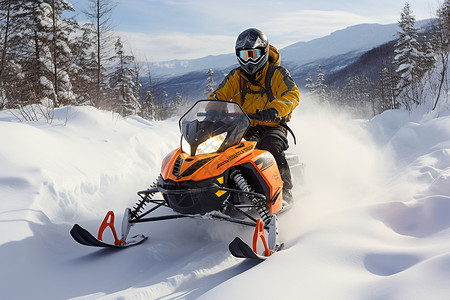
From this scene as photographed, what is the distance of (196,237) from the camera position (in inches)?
150

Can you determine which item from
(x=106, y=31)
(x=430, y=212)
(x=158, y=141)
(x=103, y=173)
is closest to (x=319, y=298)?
(x=430, y=212)

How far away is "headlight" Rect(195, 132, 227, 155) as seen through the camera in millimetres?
3232

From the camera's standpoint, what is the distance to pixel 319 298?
196 cm

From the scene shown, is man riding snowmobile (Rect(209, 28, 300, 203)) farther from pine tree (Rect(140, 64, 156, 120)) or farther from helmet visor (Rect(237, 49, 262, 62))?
pine tree (Rect(140, 64, 156, 120))

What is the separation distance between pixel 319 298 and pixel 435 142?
607 centimetres

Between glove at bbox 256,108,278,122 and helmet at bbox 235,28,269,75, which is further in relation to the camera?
helmet at bbox 235,28,269,75

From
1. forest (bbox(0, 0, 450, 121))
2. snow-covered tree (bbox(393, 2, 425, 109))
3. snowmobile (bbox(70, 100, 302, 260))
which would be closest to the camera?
snowmobile (bbox(70, 100, 302, 260))

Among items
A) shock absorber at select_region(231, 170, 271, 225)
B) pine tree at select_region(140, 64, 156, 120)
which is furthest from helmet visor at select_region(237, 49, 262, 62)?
pine tree at select_region(140, 64, 156, 120)

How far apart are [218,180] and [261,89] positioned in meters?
A: 1.96

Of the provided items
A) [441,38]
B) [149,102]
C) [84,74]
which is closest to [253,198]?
[441,38]

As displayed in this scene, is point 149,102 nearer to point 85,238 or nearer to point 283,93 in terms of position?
point 283,93

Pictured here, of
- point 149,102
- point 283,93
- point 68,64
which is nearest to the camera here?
point 283,93

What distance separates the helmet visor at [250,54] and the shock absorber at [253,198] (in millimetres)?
1653

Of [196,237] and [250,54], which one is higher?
[250,54]
